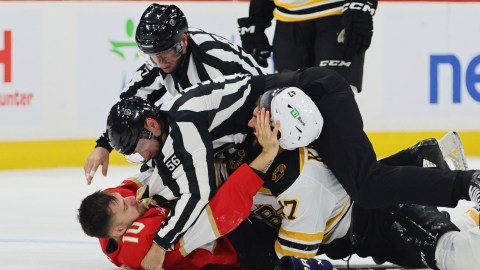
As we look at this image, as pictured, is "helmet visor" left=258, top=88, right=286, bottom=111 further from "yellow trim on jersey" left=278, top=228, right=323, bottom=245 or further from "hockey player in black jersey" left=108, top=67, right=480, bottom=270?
"yellow trim on jersey" left=278, top=228, right=323, bottom=245

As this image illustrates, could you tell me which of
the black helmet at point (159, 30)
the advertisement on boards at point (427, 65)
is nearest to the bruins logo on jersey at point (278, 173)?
the black helmet at point (159, 30)

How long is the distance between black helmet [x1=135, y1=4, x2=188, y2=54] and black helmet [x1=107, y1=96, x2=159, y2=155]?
1.60 feet

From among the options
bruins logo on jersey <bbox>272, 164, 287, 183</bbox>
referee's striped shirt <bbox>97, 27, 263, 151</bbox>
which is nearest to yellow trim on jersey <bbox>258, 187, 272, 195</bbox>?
bruins logo on jersey <bbox>272, 164, 287, 183</bbox>

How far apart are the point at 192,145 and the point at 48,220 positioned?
194 centimetres

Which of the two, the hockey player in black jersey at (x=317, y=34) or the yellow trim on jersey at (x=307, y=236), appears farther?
the hockey player in black jersey at (x=317, y=34)

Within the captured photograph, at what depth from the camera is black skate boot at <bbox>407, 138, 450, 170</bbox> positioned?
160 inches

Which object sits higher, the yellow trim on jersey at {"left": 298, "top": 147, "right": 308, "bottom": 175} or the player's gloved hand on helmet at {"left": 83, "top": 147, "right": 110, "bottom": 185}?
the yellow trim on jersey at {"left": 298, "top": 147, "right": 308, "bottom": 175}

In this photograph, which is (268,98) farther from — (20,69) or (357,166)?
(20,69)

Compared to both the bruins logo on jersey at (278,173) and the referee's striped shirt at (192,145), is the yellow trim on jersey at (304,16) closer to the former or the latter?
the referee's striped shirt at (192,145)

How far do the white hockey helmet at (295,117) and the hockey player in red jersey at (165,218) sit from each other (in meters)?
0.04

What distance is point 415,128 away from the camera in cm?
775

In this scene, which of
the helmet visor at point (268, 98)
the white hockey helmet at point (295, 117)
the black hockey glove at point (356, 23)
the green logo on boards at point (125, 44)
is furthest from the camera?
the green logo on boards at point (125, 44)

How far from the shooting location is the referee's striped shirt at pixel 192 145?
3.68m

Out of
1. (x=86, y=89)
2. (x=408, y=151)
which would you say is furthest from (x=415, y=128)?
(x=408, y=151)
